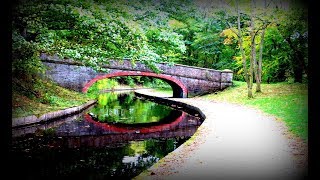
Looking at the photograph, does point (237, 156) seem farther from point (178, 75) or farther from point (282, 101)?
point (178, 75)

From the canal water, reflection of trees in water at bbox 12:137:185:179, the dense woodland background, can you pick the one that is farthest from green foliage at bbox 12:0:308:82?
reflection of trees in water at bbox 12:137:185:179

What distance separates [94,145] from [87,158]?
4.53 feet

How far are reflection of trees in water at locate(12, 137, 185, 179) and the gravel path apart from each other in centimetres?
93

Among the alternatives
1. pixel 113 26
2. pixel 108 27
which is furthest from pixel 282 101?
pixel 108 27

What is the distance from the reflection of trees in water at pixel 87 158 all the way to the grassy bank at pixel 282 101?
10.8 feet

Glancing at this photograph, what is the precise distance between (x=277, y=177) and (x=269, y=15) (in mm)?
9977

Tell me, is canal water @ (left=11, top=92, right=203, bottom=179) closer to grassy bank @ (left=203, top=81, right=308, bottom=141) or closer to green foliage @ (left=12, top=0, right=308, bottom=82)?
green foliage @ (left=12, top=0, right=308, bottom=82)

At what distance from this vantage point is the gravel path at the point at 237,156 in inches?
208

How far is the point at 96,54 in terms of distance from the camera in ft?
40.8

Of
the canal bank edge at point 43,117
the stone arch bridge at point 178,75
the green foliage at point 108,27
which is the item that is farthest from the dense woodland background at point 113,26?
the stone arch bridge at point 178,75

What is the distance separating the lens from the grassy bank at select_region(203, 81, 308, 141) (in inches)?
348

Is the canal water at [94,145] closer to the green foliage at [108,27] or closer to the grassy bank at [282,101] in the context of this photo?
the green foliage at [108,27]

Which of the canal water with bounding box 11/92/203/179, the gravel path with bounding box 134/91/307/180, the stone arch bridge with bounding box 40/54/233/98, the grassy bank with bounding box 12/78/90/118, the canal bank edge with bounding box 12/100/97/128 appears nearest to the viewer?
the gravel path with bounding box 134/91/307/180

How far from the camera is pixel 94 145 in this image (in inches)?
356
